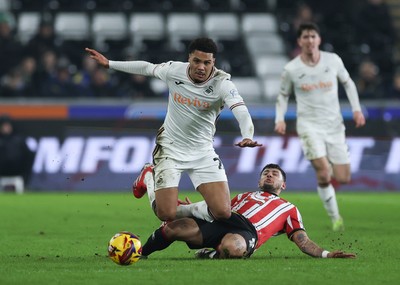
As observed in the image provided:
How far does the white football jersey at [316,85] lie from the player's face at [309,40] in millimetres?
218

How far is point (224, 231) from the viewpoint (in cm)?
1021

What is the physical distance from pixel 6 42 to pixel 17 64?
1.89 ft

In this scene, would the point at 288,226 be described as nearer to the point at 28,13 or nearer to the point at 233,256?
the point at 233,256

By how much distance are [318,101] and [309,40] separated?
0.90 m

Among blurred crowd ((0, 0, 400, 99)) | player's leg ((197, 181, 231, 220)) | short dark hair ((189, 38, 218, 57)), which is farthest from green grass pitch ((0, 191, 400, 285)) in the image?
blurred crowd ((0, 0, 400, 99))

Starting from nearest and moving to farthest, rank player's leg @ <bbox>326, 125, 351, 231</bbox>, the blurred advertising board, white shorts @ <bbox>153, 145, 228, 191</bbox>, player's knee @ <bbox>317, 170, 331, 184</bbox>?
white shorts @ <bbox>153, 145, 228, 191</bbox> → player's knee @ <bbox>317, 170, 331, 184</bbox> → player's leg @ <bbox>326, 125, 351, 231</bbox> → the blurred advertising board

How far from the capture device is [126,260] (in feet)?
31.2

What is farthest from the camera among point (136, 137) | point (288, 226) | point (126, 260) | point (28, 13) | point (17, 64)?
point (28, 13)

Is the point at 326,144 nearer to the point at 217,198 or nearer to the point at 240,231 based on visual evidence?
the point at 217,198

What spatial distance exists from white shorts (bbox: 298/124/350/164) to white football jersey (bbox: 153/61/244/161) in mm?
3907

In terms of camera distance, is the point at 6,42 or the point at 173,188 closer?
the point at 173,188

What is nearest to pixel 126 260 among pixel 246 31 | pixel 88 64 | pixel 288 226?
pixel 288 226

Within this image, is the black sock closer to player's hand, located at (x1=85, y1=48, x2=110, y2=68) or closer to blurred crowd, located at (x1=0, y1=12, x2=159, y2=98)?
player's hand, located at (x1=85, y1=48, x2=110, y2=68)

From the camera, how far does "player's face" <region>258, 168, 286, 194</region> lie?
10852 millimetres
